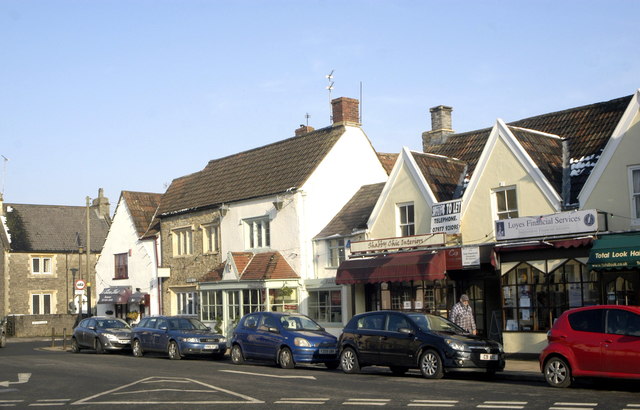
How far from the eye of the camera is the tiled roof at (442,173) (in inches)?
1103

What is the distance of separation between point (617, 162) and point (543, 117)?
20.8ft

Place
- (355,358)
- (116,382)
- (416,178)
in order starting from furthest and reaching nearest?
(416,178) → (355,358) → (116,382)

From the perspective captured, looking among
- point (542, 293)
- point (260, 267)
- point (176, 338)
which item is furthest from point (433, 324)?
point (260, 267)

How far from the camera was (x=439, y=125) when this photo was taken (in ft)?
115

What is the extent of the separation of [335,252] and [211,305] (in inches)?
289

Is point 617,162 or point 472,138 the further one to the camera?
point 472,138

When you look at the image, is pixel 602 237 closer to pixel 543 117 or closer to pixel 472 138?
pixel 543 117

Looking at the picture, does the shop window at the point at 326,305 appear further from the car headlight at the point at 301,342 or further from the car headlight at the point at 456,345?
the car headlight at the point at 456,345

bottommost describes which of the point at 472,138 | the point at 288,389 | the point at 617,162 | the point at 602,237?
the point at 288,389

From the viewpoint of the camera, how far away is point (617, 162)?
22266mm

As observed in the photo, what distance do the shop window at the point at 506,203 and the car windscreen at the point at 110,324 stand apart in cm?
1562

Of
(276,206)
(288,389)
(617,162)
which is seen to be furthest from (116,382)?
(276,206)

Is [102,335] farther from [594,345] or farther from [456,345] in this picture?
[594,345]

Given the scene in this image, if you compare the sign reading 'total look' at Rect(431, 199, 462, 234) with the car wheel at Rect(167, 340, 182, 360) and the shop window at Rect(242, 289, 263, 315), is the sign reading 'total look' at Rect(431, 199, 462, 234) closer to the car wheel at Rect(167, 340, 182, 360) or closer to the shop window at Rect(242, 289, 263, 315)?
the car wheel at Rect(167, 340, 182, 360)
